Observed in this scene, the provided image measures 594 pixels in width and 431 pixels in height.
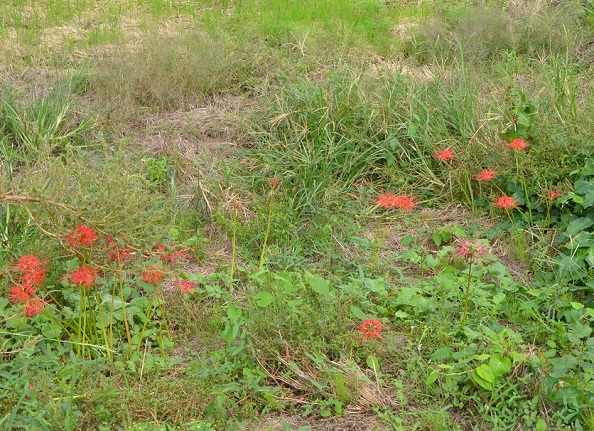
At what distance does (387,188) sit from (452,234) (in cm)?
64

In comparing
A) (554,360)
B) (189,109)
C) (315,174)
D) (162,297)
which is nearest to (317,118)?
(315,174)

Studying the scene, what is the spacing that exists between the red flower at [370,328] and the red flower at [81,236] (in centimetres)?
125

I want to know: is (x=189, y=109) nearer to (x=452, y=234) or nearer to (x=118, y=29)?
(x=118, y=29)

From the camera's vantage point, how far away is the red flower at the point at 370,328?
3445mm

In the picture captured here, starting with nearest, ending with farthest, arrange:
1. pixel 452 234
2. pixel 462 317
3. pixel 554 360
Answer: pixel 554 360
pixel 462 317
pixel 452 234

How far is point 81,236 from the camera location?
3.15 meters

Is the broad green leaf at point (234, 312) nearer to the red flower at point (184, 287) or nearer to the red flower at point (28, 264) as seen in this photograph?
the red flower at point (184, 287)

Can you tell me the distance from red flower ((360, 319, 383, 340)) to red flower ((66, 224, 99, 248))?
49.2 inches

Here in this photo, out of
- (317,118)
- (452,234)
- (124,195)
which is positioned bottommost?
(452,234)

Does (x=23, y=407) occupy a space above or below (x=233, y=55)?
below

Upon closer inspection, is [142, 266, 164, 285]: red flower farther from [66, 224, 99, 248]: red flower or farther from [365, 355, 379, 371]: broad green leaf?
[365, 355, 379, 371]: broad green leaf

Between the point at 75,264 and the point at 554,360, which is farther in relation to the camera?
the point at 75,264

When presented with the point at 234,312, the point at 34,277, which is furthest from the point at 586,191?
the point at 34,277

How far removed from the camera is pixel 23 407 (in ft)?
10.1
